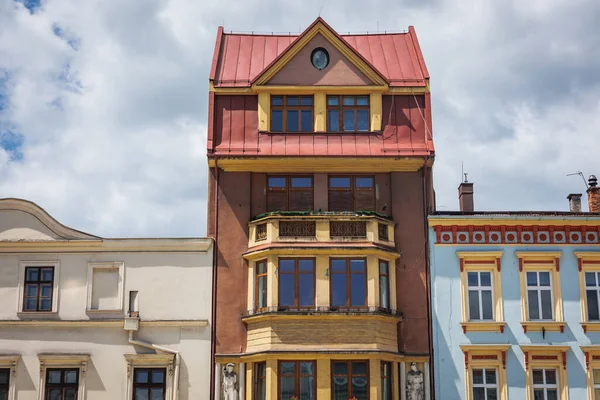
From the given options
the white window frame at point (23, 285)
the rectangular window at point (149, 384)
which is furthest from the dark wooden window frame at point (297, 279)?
the white window frame at point (23, 285)

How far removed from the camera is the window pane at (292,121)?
36.3 m

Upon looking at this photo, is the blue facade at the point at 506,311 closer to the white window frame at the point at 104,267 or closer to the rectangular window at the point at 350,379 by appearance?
the rectangular window at the point at 350,379

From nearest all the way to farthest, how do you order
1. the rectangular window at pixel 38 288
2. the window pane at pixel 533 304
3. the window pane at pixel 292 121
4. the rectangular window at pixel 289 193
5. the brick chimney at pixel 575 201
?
the window pane at pixel 533 304 < the rectangular window at pixel 38 288 < the rectangular window at pixel 289 193 < the window pane at pixel 292 121 < the brick chimney at pixel 575 201

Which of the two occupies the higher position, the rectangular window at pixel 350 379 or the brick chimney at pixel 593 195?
the brick chimney at pixel 593 195

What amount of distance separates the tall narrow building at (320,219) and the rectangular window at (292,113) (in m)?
0.04

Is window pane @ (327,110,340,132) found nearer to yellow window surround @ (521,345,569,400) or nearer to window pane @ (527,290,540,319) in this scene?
window pane @ (527,290,540,319)

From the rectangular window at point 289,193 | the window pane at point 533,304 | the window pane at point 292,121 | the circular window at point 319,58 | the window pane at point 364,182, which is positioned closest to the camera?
the window pane at point 533,304

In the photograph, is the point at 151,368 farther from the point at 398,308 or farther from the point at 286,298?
the point at 398,308

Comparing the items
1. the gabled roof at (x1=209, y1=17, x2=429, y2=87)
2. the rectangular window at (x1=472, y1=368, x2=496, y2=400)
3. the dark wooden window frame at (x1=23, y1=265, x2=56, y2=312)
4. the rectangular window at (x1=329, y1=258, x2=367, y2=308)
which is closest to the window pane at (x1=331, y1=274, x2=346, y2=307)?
the rectangular window at (x1=329, y1=258, x2=367, y2=308)

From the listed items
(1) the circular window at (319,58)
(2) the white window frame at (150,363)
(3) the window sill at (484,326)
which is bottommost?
(2) the white window frame at (150,363)

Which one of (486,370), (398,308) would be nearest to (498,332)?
(486,370)

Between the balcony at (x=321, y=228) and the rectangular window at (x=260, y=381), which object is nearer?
the rectangular window at (x=260, y=381)

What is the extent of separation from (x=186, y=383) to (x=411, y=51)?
17.0 m

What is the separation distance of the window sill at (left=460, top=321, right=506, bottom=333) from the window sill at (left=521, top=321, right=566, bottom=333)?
2.81 ft
